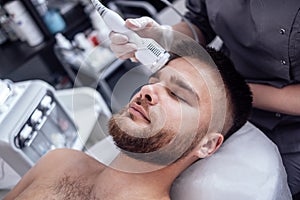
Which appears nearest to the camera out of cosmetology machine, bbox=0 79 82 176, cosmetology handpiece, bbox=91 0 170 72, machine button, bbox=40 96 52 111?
cosmetology handpiece, bbox=91 0 170 72

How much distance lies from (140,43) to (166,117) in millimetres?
225

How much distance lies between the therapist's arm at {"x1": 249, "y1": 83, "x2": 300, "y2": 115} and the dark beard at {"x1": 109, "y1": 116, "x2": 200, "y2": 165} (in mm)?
305

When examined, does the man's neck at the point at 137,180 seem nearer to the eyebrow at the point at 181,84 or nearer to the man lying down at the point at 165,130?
the man lying down at the point at 165,130

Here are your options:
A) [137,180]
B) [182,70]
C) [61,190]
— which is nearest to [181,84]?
[182,70]

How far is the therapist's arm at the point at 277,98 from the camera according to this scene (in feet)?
4.02

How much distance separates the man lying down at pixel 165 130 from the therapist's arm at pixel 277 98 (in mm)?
87

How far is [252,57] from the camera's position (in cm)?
131

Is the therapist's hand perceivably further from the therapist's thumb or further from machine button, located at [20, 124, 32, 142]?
machine button, located at [20, 124, 32, 142]

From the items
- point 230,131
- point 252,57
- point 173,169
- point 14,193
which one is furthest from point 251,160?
point 14,193

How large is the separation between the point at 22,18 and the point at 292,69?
1.53 meters

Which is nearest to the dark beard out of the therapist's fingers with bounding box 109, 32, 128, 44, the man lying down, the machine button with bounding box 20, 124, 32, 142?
the man lying down

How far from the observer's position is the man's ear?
3.84 ft

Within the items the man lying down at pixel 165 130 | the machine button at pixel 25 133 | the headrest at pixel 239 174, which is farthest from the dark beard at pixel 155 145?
the machine button at pixel 25 133

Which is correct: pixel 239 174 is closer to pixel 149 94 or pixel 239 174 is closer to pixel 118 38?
pixel 149 94
